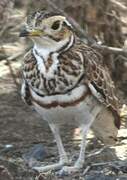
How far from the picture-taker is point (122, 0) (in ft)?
31.7

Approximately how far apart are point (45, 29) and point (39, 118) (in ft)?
8.74

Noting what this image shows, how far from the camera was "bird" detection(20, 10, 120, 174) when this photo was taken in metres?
5.61

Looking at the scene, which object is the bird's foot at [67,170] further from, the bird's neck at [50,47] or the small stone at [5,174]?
the bird's neck at [50,47]

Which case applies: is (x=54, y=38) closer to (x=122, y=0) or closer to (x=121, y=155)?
(x=121, y=155)

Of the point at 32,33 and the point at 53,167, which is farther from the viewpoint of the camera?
the point at 53,167

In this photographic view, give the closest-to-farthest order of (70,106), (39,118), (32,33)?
(32,33), (70,106), (39,118)

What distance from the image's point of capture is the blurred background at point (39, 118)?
6262 mm

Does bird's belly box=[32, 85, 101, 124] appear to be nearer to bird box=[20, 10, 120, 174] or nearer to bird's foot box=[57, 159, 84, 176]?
bird box=[20, 10, 120, 174]

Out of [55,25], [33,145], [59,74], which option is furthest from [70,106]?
[33,145]

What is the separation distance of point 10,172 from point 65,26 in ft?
3.96

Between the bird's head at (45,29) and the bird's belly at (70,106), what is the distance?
39cm

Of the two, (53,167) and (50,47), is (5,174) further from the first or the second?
(50,47)

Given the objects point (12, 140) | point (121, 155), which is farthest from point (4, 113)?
point (121, 155)

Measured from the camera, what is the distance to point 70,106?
19.0 ft
